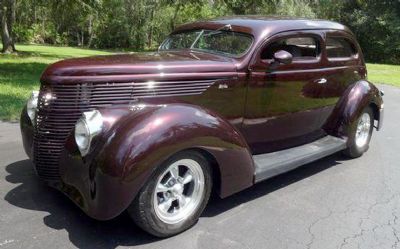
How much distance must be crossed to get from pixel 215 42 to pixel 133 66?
131 cm

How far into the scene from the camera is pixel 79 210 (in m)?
4.06

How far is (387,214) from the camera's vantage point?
4402 mm

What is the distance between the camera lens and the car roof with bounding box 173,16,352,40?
4820mm

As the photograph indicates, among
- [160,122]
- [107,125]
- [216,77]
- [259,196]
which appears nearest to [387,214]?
[259,196]

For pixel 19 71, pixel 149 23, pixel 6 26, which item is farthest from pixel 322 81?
pixel 149 23

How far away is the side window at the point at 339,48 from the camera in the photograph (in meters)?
5.75

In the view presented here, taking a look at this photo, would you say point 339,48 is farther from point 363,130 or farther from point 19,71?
point 19,71

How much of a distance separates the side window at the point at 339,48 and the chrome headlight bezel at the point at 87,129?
3277 mm

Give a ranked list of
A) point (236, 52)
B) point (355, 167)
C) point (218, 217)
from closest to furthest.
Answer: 1. point (218, 217)
2. point (236, 52)
3. point (355, 167)

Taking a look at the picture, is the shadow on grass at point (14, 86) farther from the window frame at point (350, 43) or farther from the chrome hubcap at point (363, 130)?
the chrome hubcap at point (363, 130)

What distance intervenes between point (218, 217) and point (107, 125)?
131 cm

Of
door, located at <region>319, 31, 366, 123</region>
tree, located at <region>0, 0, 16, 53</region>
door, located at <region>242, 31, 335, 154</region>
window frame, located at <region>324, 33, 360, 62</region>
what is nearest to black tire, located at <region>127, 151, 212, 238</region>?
door, located at <region>242, 31, 335, 154</region>

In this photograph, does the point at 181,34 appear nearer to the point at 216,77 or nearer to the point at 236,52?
Result: the point at 236,52

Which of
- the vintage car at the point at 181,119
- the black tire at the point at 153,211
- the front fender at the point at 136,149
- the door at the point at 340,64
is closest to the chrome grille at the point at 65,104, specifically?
the vintage car at the point at 181,119
